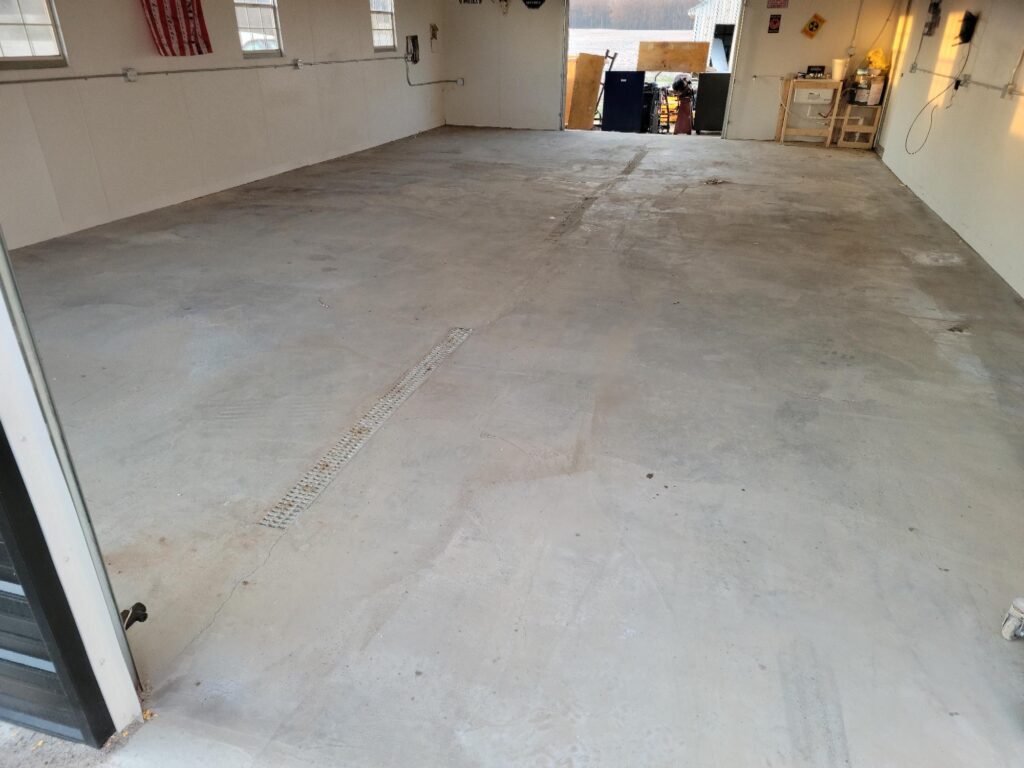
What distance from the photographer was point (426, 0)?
10562mm

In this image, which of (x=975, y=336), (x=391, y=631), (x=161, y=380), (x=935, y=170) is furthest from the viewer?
(x=935, y=170)

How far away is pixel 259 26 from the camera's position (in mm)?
7156

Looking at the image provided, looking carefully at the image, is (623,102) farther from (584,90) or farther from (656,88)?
(584,90)

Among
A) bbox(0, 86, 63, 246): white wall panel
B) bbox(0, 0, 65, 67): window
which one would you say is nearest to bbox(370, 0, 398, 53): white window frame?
bbox(0, 0, 65, 67): window

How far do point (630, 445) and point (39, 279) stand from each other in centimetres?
404

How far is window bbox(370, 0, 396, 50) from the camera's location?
9398mm

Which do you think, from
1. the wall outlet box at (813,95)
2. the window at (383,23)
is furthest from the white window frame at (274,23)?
the wall outlet box at (813,95)

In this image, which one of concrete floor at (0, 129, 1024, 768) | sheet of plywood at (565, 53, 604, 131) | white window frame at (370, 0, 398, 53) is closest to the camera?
concrete floor at (0, 129, 1024, 768)

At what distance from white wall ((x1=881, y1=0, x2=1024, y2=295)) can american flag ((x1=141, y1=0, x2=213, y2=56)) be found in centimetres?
699

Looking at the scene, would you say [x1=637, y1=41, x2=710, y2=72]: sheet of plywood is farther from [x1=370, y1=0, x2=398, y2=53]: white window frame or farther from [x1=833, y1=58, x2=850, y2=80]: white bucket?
[x1=370, y1=0, x2=398, y2=53]: white window frame

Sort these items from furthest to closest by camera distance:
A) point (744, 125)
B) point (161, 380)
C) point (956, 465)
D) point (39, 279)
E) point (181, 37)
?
point (744, 125), point (181, 37), point (39, 279), point (161, 380), point (956, 465)

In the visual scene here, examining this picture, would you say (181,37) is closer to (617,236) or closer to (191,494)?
(617,236)

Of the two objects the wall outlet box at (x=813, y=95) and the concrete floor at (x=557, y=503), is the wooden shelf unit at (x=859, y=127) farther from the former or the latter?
the concrete floor at (x=557, y=503)

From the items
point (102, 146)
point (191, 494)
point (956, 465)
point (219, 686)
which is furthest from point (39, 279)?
point (956, 465)
